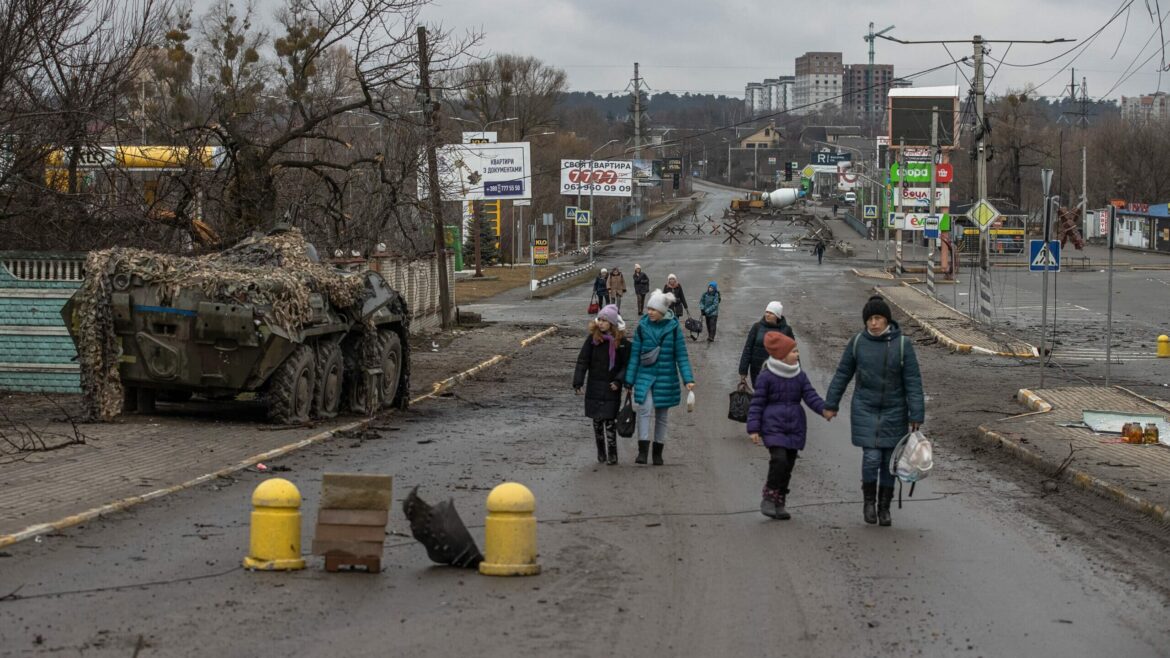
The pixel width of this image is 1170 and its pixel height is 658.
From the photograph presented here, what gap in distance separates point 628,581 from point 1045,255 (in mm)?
15646

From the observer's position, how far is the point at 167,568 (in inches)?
332

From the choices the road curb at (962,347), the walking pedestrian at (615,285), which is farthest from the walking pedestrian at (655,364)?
the walking pedestrian at (615,285)

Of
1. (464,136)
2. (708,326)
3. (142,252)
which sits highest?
(464,136)

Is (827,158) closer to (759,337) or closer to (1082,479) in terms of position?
(759,337)

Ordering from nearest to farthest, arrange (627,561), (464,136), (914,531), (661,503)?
(627,561) < (914,531) < (661,503) < (464,136)

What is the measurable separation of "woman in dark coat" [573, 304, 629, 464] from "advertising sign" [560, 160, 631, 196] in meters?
61.1

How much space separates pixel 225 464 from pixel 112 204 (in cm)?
1015

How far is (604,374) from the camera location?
13820 millimetres

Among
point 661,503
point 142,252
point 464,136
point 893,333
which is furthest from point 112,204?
point 464,136

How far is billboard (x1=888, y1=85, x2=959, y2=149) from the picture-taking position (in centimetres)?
9188

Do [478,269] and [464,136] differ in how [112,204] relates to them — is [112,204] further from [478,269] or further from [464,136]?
[478,269]

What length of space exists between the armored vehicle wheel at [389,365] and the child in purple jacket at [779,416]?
26.0 feet

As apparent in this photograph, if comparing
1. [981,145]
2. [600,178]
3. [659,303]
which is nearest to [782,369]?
[659,303]

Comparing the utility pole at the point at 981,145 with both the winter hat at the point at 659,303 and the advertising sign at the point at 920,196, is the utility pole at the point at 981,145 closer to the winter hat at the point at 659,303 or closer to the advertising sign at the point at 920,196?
the advertising sign at the point at 920,196
